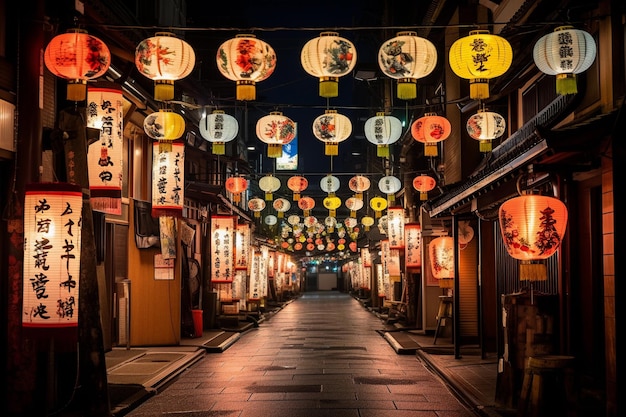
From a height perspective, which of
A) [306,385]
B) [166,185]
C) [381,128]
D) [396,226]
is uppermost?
[381,128]

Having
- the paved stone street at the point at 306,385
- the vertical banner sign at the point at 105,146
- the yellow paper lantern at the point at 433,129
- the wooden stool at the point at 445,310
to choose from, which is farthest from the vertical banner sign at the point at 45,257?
the wooden stool at the point at 445,310

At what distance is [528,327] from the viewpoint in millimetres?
13672

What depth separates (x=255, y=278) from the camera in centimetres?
4578

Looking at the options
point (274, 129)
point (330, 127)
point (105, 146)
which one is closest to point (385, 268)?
point (330, 127)

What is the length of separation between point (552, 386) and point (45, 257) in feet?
28.7

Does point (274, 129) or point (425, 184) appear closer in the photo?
point (274, 129)

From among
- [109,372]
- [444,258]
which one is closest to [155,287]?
[109,372]

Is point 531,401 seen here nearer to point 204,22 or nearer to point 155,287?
point 155,287

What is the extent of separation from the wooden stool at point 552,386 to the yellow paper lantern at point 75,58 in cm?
983

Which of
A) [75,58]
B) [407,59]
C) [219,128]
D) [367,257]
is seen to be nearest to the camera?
[75,58]

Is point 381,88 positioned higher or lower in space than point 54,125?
higher

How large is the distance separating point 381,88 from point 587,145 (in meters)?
45.7

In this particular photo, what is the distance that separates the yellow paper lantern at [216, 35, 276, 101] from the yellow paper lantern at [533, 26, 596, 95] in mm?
5992

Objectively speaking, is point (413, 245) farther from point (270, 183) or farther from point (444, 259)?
point (270, 183)
